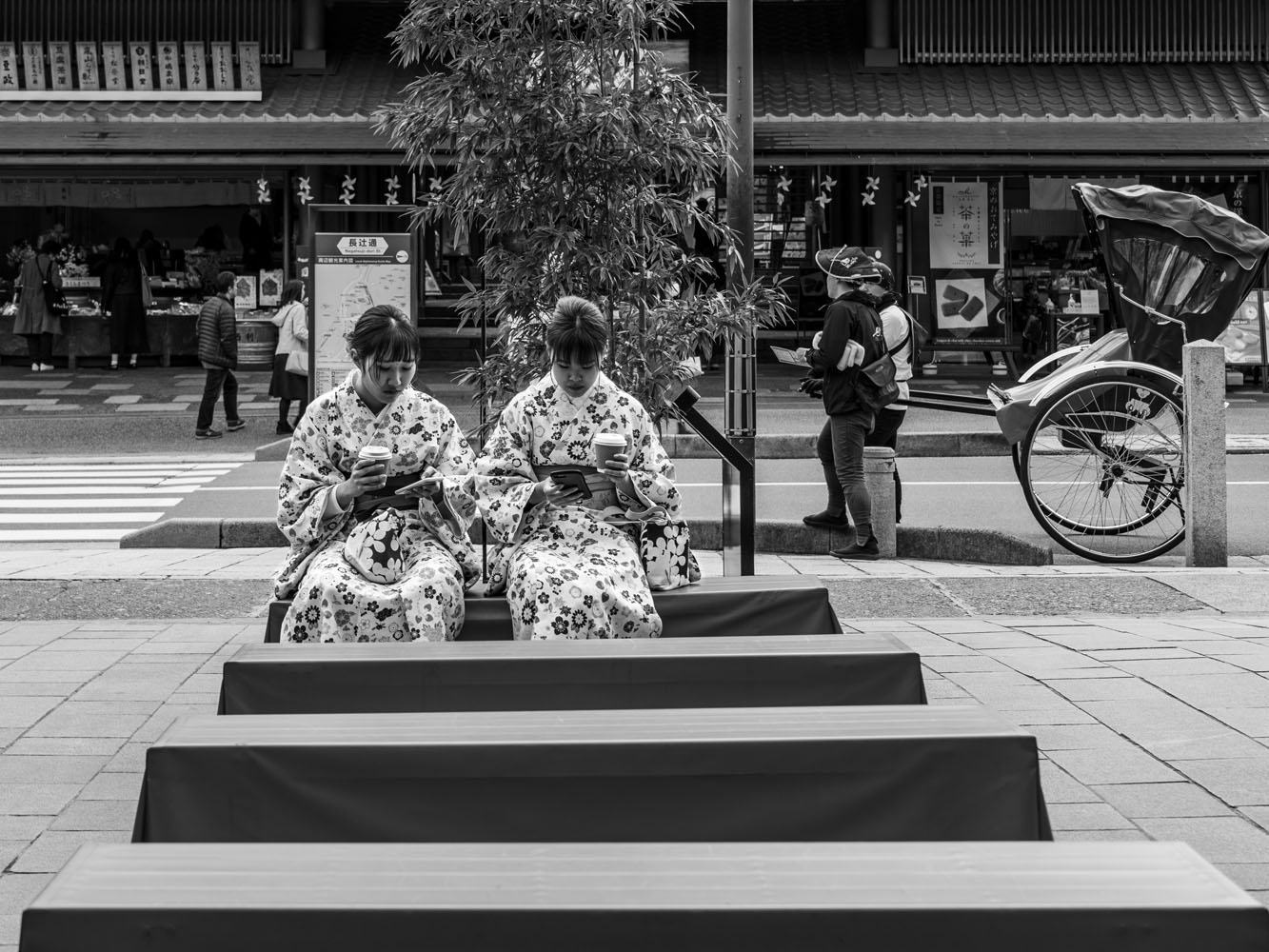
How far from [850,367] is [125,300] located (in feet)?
44.9

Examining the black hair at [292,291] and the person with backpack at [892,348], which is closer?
the person with backpack at [892,348]

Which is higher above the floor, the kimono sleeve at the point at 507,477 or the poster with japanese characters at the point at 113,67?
the poster with japanese characters at the point at 113,67

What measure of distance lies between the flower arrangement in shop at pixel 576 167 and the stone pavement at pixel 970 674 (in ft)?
5.31

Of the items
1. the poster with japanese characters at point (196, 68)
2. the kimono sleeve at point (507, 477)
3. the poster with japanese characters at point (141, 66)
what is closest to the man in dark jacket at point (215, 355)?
the poster with japanese characters at point (196, 68)

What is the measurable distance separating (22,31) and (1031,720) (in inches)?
720

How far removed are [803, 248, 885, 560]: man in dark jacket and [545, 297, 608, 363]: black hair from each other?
4.29m

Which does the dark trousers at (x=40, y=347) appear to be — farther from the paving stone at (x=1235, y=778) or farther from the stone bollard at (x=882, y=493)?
the paving stone at (x=1235, y=778)

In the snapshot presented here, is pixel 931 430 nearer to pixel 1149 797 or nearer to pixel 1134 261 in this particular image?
pixel 1134 261

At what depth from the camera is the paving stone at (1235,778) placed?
4.17 m

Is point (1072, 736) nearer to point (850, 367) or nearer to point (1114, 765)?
point (1114, 765)

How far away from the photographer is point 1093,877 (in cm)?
232

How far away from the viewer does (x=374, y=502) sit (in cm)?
491

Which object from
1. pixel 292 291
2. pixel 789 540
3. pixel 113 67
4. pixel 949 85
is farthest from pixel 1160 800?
pixel 113 67

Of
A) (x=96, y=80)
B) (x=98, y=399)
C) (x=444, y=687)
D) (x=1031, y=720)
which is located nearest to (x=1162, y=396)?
(x=1031, y=720)
